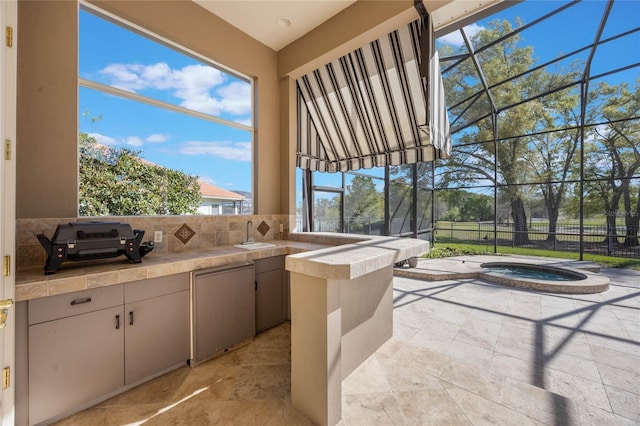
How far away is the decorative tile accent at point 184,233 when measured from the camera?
2.76m

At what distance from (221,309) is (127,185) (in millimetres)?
1633

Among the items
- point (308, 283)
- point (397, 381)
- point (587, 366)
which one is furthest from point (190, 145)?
point (587, 366)

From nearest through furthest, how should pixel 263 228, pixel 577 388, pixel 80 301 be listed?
pixel 80 301 < pixel 577 388 < pixel 263 228

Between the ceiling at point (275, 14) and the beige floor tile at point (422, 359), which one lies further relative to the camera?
the ceiling at point (275, 14)

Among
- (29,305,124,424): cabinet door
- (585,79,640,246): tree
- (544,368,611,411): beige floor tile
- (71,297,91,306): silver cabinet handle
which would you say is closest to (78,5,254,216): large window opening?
(71,297,91,306): silver cabinet handle

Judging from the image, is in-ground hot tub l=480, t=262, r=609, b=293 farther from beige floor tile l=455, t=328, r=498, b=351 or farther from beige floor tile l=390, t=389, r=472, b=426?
beige floor tile l=390, t=389, r=472, b=426

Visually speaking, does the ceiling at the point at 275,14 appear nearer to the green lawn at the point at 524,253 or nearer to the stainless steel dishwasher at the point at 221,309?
the stainless steel dishwasher at the point at 221,309

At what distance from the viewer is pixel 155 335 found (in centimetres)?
203

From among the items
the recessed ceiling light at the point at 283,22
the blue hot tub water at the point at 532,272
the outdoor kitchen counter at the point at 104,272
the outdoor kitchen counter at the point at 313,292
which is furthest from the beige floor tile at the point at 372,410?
the blue hot tub water at the point at 532,272

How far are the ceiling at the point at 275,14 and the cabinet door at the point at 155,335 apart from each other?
3286 millimetres

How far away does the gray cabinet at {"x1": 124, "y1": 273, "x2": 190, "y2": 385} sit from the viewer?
1.91 metres

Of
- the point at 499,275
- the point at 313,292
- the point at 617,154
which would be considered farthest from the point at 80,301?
the point at 617,154

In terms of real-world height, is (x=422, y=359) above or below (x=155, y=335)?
below

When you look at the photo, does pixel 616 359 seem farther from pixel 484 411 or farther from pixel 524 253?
pixel 524 253
